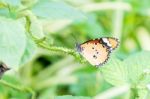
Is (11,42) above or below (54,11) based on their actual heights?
below

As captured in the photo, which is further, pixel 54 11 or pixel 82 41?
pixel 82 41

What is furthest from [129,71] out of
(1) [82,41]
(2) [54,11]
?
(1) [82,41]

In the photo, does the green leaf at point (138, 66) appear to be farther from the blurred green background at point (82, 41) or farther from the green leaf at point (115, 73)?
the blurred green background at point (82, 41)

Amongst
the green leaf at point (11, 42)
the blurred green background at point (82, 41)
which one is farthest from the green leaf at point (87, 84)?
the green leaf at point (11, 42)

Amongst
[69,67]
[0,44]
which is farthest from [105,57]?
[69,67]

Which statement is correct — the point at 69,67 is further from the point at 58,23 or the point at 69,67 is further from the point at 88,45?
the point at 88,45

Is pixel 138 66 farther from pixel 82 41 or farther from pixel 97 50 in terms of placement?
pixel 82 41
